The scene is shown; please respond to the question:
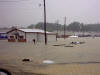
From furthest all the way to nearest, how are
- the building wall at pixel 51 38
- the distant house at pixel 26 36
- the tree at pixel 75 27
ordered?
the tree at pixel 75 27 → the building wall at pixel 51 38 → the distant house at pixel 26 36

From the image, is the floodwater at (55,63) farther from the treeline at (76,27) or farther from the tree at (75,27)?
the tree at (75,27)

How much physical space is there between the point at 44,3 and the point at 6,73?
37.0 meters

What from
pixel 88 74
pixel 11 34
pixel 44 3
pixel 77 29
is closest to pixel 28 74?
pixel 88 74

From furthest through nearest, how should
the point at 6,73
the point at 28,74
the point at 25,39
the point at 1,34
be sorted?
the point at 1,34, the point at 25,39, the point at 28,74, the point at 6,73

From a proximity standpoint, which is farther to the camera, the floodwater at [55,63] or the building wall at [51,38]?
the building wall at [51,38]

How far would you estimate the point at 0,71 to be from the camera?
18.6 feet

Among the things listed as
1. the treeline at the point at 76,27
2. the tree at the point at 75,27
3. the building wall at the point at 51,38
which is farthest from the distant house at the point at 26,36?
the tree at the point at 75,27

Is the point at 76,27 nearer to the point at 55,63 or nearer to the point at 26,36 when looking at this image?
the point at 26,36

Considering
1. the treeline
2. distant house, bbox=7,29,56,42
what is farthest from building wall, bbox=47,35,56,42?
the treeline

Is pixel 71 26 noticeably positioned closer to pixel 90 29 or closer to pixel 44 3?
pixel 90 29

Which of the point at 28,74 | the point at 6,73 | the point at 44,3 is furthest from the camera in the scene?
the point at 44,3

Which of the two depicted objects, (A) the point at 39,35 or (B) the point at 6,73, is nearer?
(B) the point at 6,73

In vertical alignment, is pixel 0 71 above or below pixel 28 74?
above

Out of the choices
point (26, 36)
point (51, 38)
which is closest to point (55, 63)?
point (26, 36)
